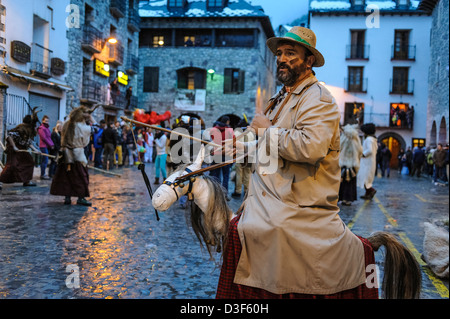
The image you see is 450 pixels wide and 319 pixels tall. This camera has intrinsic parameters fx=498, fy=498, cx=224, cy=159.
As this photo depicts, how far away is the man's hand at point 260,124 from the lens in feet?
9.64

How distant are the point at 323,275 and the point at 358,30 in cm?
3948

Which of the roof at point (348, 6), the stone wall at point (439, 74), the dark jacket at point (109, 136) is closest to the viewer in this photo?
the dark jacket at point (109, 136)

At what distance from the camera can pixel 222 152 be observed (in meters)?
3.27

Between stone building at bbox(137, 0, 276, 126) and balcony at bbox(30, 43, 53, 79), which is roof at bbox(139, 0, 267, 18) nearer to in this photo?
stone building at bbox(137, 0, 276, 126)

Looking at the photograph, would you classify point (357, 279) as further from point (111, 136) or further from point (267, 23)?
point (267, 23)

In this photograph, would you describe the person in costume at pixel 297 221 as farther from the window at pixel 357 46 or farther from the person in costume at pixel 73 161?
the window at pixel 357 46

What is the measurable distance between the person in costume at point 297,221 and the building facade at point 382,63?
120ft

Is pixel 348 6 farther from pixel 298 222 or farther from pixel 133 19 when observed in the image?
pixel 298 222

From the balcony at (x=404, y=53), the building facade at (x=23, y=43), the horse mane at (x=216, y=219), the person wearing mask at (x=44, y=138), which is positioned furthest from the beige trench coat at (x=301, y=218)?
the balcony at (x=404, y=53)

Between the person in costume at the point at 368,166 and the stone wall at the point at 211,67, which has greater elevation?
the stone wall at the point at 211,67

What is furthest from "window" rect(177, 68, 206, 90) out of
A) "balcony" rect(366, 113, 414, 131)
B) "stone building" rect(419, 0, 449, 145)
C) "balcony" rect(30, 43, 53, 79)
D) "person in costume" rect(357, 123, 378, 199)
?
"balcony" rect(30, 43, 53, 79)

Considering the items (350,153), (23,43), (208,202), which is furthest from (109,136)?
(208,202)

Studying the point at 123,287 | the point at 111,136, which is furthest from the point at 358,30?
the point at 123,287

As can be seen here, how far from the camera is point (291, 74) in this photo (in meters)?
3.09
